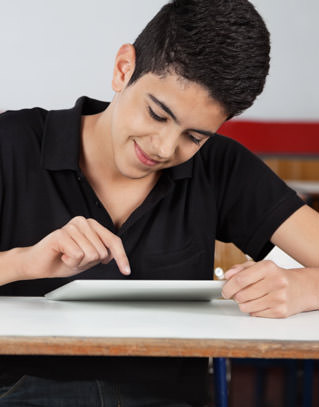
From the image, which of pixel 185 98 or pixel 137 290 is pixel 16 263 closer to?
pixel 137 290

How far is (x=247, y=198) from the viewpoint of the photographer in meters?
1.38

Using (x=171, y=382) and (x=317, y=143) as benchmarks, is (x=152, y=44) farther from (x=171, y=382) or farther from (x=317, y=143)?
(x=317, y=143)

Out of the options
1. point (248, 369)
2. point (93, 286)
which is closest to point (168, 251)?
point (93, 286)

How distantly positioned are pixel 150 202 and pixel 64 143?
0.20 meters

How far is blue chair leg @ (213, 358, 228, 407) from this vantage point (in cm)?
133

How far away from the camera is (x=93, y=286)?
896mm

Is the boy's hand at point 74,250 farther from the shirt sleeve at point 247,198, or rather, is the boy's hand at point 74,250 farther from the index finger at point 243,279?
the shirt sleeve at point 247,198

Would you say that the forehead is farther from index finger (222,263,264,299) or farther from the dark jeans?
the dark jeans

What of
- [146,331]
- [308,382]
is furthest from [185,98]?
[308,382]

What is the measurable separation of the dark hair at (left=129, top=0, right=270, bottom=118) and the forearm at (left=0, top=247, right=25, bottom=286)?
1.25 ft

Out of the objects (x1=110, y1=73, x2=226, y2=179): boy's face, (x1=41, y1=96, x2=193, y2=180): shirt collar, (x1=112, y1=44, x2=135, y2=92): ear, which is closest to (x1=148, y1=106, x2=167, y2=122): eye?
(x1=110, y1=73, x2=226, y2=179): boy's face

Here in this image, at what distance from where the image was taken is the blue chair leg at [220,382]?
4.36 feet

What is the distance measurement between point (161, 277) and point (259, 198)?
28 centimetres

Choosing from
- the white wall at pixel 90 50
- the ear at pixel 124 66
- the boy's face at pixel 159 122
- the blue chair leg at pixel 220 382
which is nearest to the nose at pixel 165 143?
the boy's face at pixel 159 122
